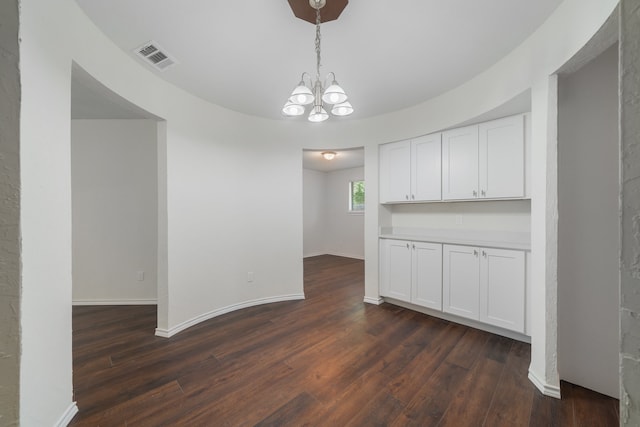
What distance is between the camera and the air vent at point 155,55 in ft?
6.38

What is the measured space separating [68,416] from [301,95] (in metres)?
2.41

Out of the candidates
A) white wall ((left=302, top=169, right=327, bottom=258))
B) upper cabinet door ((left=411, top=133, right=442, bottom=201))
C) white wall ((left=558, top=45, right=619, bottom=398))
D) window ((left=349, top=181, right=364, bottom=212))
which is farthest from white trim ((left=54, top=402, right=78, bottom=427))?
window ((left=349, top=181, right=364, bottom=212))

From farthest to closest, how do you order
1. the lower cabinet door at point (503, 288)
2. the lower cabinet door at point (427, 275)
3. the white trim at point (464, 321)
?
the lower cabinet door at point (427, 275) < the white trim at point (464, 321) < the lower cabinet door at point (503, 288)

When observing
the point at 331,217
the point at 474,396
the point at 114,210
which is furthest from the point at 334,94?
the point at 331,217

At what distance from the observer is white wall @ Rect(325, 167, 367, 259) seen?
687cm

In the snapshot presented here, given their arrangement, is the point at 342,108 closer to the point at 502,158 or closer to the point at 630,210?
the point at 630,210

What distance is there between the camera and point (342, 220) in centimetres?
722

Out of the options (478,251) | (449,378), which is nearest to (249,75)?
(478,251)

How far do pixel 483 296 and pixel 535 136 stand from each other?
60.4 inches

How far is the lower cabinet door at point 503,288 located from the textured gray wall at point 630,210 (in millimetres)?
2243

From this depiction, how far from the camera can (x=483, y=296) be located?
2529 mm
